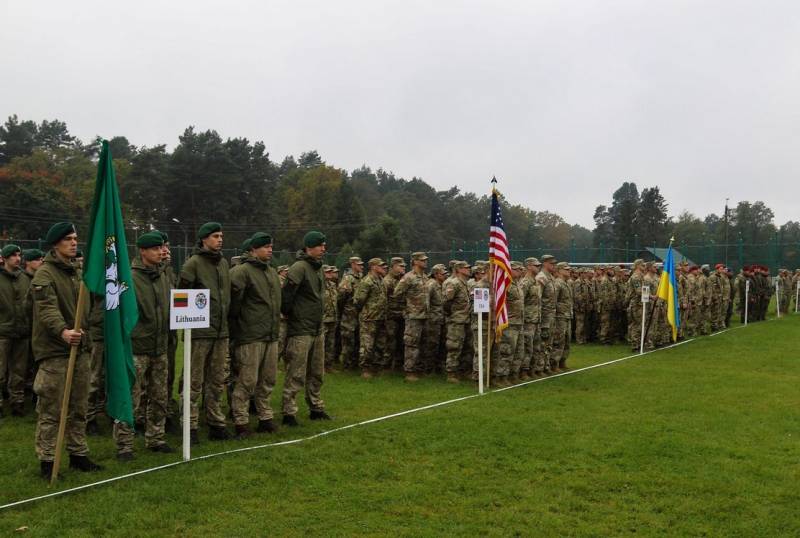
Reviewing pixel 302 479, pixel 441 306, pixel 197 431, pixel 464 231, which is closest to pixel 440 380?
pixel 441 306

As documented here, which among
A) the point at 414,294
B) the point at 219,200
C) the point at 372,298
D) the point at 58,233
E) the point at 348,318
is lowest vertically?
the point at 348,318

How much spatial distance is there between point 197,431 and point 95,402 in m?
1.50

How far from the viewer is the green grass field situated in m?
5.40

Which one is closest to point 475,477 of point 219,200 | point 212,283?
point 212,283

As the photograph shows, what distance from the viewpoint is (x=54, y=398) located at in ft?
20.7

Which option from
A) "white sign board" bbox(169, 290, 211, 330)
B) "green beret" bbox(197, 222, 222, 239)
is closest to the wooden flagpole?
"white sign board" bbox(169, 290, 211, 330)

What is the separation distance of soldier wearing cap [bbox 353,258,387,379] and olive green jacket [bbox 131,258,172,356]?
19.5ft

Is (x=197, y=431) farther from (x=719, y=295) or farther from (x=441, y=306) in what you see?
(x=719, y=295)

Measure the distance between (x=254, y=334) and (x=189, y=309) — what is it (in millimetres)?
1192

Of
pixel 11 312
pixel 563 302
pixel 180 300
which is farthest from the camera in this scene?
pixel 563 302

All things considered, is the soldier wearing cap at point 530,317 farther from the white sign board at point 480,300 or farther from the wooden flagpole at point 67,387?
the wooden flagpole at point 67,387

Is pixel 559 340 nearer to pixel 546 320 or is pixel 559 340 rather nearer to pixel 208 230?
pixel 546 320

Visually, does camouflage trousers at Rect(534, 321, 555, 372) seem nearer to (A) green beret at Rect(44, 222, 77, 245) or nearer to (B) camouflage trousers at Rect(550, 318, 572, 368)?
(B) camouflage trousers at Rect(550, 318, 572, 368)

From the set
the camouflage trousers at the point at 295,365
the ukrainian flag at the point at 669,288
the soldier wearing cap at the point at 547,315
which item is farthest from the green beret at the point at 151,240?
the ukrainian flag at the point at 669,288
